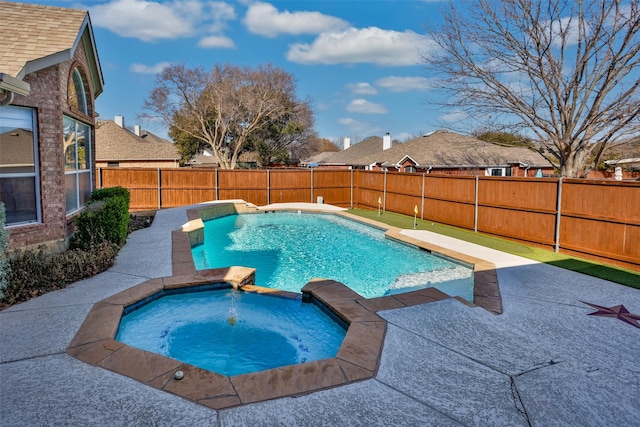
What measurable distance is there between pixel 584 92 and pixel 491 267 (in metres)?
9.56

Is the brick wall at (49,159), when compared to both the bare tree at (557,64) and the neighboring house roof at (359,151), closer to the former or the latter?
the bare tree at (557,64)

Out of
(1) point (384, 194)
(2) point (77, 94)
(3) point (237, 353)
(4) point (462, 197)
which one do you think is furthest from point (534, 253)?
(2) point (77, 94)

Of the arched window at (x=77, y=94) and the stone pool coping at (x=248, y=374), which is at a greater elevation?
the arched window at (x=77, y=94)

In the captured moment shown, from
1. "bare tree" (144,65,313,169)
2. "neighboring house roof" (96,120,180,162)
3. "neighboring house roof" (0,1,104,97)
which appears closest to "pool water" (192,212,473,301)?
"neighboring house roof" (0,1,104,97)

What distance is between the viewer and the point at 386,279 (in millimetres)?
8852

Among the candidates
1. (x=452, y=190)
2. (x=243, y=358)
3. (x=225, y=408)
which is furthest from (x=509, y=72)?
(x=225, y=408)

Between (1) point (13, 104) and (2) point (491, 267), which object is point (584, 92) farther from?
(1) point (13, 104)

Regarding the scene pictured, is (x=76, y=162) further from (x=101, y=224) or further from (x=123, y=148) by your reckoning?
(x=123, y=148)

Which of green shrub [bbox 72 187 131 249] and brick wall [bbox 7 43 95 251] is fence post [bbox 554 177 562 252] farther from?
brick wall [bbox 7 43 95 251]

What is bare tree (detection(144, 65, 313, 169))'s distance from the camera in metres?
34.1

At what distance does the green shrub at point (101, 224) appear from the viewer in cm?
809

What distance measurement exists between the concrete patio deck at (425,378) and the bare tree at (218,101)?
30.3 meters

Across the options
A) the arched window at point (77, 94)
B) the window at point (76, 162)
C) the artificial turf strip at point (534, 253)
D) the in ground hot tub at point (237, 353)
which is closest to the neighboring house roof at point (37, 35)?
the arched window at point (77, 94)

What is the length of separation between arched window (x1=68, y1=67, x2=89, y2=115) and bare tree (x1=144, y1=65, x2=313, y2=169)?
23873 millimetres
